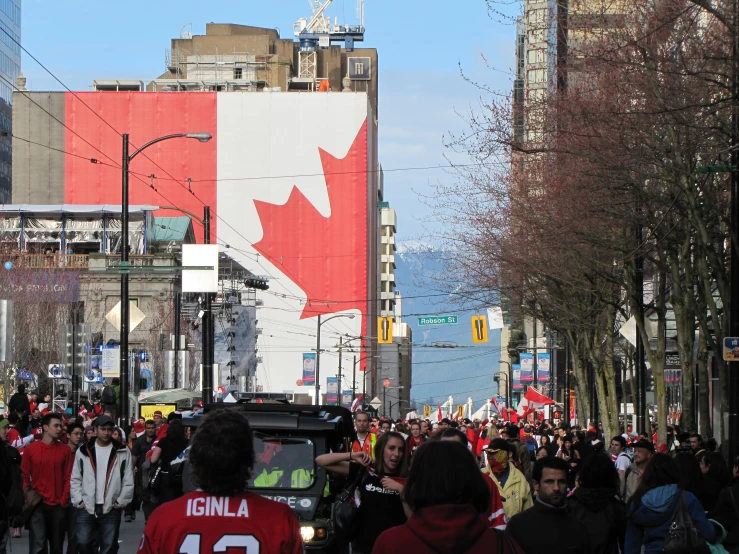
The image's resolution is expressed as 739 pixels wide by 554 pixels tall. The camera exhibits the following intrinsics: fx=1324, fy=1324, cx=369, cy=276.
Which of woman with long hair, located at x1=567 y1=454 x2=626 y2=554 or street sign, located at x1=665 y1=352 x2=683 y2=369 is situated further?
street sign, located at x1=665 y1=352 x2=683 y2=369

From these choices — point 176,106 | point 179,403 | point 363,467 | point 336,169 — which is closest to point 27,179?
point 176,106

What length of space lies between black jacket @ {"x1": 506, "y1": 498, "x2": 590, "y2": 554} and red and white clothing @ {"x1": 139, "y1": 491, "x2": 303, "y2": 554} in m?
1.94

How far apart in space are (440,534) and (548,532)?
231cm

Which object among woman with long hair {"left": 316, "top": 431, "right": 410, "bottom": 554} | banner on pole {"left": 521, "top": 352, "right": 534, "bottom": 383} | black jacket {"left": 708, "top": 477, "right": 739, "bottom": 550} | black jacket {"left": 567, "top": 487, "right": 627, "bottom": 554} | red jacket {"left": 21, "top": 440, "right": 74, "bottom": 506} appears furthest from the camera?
banner on pole {"left": 521, "top": 352, "right": 534, "bottom": 383}

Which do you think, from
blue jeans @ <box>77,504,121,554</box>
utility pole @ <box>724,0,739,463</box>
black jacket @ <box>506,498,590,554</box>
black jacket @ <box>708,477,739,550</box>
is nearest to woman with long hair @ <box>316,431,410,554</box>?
black jacket @ <box>506,498,590,554</box>

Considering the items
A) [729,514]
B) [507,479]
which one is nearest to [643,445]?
[507,479]

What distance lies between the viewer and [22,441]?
19.8 meters

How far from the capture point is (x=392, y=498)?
8.09 metres

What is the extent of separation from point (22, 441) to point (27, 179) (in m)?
92.0

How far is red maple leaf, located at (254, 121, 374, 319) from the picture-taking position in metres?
110

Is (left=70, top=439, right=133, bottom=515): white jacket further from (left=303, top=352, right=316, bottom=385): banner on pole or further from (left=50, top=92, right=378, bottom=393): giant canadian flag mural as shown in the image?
(left=50, top=92, right=378, bottom=393): giant canadian flag mural

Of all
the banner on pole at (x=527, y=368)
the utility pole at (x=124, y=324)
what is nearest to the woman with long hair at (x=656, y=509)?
the utility pole at (x=124, y=324)

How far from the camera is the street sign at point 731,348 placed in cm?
1739

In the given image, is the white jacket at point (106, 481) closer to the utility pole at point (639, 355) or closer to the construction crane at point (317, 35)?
the utility pole at point (639, 355)
